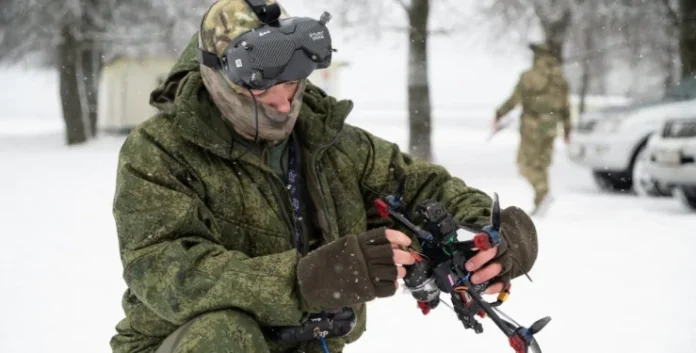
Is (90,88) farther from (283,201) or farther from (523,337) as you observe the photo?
(523,337)

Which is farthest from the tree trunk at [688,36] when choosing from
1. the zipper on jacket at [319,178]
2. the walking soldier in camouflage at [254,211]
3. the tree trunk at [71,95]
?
the tree trunk at [71,95]

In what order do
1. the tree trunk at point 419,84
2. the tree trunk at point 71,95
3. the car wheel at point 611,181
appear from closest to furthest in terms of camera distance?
the car wheel at point 611,181
the tree trunk at point 419,84
the tree trunk at point 71,95

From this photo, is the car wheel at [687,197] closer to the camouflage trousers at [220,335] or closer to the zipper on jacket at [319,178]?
the zipper on jacket at [319,178]

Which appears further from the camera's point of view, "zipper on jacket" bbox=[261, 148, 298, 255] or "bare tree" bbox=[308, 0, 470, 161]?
"bare tree" bbox=[308, 0, 470, 161]

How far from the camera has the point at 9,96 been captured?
188 ft

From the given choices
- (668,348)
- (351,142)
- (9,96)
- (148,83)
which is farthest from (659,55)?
(9,96)

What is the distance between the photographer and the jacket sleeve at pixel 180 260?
6.77 ft

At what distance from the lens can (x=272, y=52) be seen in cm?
232

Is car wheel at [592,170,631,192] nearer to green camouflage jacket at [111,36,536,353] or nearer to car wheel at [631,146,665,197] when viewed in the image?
car wheel at [631,146,665,197]

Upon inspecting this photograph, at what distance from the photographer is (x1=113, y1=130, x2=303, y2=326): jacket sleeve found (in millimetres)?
2062

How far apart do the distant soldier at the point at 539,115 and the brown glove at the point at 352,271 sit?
8.16 meters


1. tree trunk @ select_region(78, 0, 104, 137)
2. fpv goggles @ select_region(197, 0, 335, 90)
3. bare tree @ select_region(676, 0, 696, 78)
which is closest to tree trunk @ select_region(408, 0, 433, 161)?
bare tree @ select_region(676, 0, 696, 78)

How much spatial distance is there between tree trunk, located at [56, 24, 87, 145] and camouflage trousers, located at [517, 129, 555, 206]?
1671 centimetres

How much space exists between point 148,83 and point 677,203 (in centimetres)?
2331
